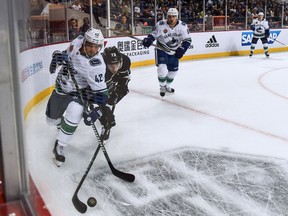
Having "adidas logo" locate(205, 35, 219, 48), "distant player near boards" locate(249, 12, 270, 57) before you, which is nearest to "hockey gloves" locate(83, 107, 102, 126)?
"adidas logo" locate(205, 35, 219, 48)

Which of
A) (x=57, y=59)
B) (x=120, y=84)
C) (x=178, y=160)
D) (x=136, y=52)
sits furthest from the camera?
(x=136, y=52)

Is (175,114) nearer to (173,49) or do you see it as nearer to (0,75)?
(173,49)

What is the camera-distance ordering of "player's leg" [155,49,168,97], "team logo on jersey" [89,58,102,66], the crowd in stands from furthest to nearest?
the crowd in stands, "player's leg" [155,49,168,97], "team logo on jersey" [89,58,102,66]

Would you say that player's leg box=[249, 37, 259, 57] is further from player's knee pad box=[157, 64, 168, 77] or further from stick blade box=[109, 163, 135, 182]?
stick blade box=[109, 163, 135, 182]

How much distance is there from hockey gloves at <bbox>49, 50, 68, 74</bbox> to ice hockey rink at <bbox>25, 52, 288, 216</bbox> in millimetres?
167

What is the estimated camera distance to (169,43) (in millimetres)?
3836

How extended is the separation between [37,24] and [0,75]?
0.18 meters

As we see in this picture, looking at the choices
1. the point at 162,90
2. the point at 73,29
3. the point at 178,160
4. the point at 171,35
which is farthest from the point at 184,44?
the point at 73,29

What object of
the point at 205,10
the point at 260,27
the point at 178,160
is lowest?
the point at 178,160

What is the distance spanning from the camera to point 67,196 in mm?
1498

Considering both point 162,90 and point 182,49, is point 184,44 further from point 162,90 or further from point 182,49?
point 162,90

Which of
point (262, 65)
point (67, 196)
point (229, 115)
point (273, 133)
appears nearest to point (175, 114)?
point (229, 115)

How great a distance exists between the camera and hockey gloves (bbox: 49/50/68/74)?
131cm

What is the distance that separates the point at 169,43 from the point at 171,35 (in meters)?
0.09
